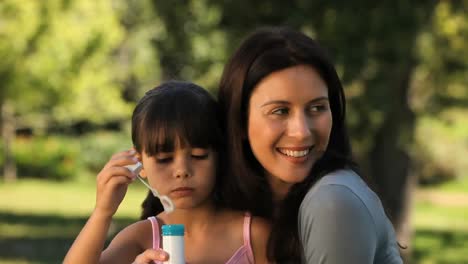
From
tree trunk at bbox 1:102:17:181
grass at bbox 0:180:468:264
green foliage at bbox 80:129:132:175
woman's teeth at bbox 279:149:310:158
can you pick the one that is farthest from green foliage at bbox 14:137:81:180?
woman's teeth at bbox 279:149:310:158

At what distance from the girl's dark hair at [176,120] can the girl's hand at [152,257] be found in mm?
300

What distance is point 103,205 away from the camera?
2.69 meters

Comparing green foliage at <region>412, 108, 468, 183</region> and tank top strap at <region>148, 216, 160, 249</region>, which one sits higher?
tank top strap at <region>148, 216, 160, 249</region>

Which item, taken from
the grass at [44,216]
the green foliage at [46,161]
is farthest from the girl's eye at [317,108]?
the green foliage at [46,161]

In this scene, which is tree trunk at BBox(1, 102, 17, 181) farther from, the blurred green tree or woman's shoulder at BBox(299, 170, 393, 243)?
woman's shoulder at BBox(299, 170, 393, 243)

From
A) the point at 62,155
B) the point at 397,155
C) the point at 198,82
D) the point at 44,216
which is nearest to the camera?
the point at 198,82

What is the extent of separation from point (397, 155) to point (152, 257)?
32.9 feet

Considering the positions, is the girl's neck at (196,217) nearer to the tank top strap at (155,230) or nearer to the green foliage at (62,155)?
the tank top strap at (155,230)

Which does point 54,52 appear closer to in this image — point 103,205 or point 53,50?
point 53,50

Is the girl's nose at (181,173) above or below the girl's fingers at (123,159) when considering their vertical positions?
below

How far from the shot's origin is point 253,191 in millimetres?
2820

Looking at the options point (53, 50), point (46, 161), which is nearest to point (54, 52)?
point (53, 50)

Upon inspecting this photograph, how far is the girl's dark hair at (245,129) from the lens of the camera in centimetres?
268

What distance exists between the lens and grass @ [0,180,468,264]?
1508 cm
